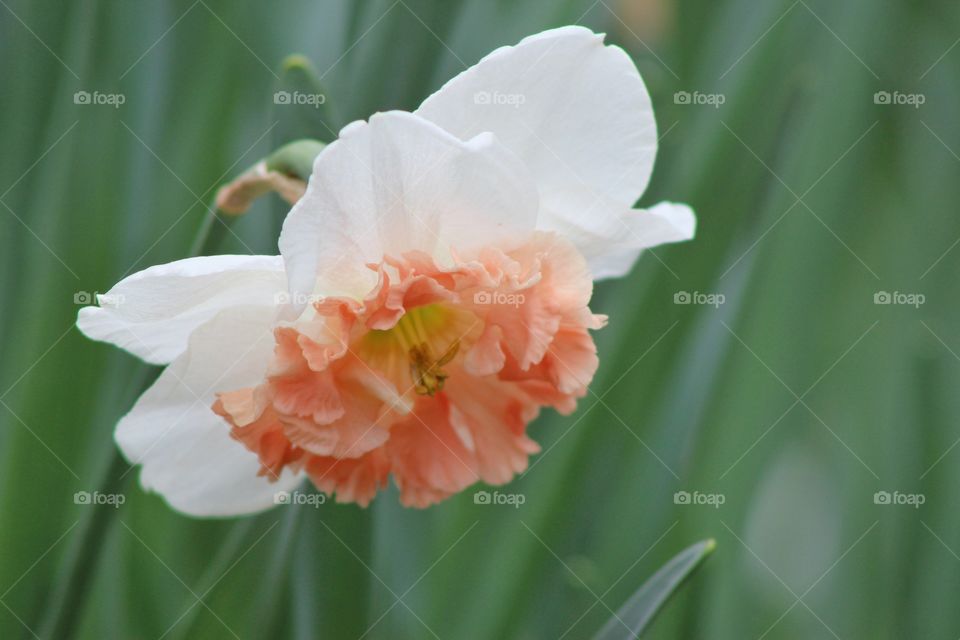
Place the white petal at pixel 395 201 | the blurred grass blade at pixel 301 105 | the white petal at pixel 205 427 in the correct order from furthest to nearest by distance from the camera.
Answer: the blurred grass blade at pixel 301 105 → the white petal at pixel 205 427 → the white petal at pixel 395 201

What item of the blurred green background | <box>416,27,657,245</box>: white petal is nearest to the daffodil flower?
<box>416,27,657,245</box>: white petal

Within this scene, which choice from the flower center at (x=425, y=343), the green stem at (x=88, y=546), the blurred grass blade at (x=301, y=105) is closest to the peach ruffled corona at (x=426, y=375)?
the flower center at (x=425, y=343)

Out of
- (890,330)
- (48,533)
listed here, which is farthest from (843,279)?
(48,533)

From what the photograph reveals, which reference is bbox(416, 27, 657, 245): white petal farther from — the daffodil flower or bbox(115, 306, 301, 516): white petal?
bbox(115, 306, 301, 516): white petal

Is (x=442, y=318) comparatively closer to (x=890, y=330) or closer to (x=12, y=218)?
(x=12, y=218)

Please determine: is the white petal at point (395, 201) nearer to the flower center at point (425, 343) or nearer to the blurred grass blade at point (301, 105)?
the flower center at point (425, 343)
